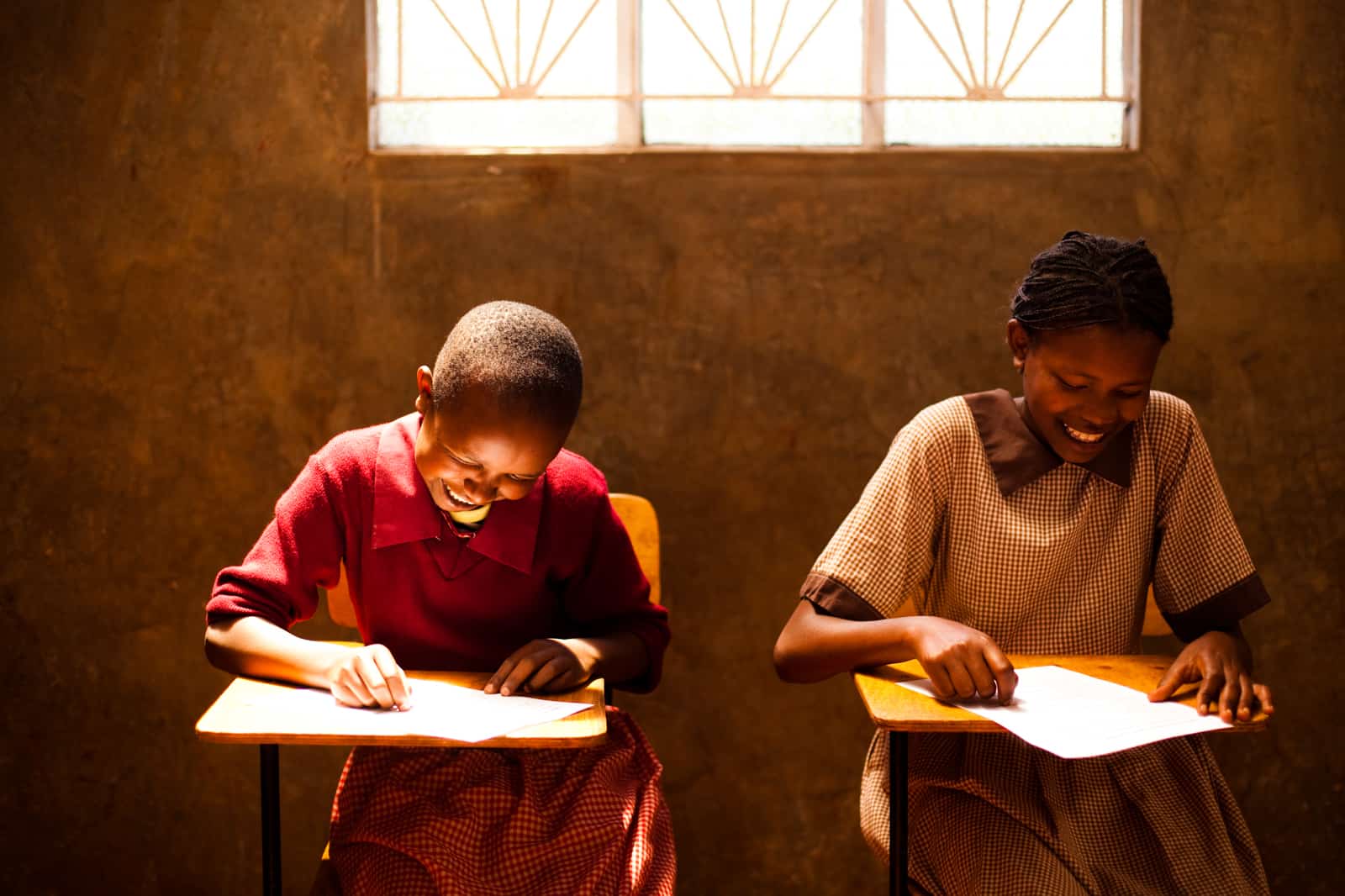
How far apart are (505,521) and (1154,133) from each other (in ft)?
6.49

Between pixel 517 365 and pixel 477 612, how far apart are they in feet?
1.56

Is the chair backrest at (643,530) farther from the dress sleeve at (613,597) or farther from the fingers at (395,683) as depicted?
the fingers at (395,683)

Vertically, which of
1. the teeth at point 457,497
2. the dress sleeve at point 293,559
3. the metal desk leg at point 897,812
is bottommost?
the metal desk leg at point 897,812

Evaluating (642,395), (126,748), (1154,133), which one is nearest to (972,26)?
(1154,133)

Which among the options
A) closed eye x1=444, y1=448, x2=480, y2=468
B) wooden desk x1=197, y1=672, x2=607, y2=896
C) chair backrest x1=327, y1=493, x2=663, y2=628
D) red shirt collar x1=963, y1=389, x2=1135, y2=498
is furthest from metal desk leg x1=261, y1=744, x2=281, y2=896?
red shirt collar x1=963, y1=389, x2=1135, y2=498

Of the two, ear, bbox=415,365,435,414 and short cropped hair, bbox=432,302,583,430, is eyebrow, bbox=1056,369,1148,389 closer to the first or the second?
short cropped hair, bbox=432,302,583,430

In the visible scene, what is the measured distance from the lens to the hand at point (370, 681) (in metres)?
1.69

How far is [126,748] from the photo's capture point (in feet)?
10.1

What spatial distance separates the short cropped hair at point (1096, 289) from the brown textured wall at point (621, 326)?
98 cm

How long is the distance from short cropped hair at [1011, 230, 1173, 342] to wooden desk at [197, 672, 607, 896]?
0.95 meters

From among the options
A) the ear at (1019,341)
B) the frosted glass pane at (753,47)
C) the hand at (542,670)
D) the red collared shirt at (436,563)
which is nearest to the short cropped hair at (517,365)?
the red collared shirt at (436,563)

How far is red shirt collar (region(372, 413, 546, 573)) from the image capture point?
196 centimetres

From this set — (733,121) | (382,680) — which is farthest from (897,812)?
(733,121)

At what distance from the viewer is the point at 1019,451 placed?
205 cm
